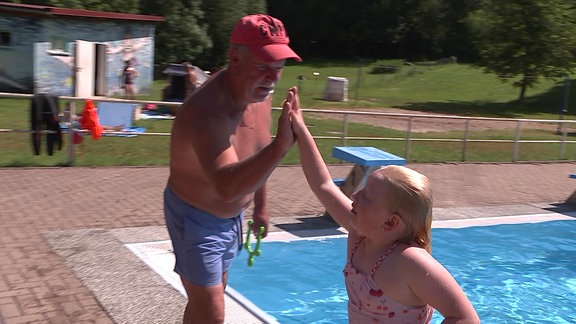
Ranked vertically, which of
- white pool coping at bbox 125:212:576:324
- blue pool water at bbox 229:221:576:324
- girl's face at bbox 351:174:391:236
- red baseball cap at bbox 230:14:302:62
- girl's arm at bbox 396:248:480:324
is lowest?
blue pool water at bbox 229:221:576:324

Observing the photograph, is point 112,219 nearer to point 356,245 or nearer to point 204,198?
point 204,198

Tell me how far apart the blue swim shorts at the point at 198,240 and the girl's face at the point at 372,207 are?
912 mm

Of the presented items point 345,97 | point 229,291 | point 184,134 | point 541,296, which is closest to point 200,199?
point 184,134

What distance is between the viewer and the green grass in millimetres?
11109

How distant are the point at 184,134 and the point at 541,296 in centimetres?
514

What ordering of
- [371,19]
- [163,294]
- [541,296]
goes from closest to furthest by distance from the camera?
[163,294] → [541,296] → [371,19]

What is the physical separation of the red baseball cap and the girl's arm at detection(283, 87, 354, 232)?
17 cm

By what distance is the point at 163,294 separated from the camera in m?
4.82

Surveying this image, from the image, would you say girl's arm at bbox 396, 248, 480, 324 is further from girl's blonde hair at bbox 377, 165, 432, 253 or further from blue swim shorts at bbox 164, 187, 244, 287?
blue swim shorts at bbox 164, 187, 244, 287

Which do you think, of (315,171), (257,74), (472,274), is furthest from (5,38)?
(315,171)

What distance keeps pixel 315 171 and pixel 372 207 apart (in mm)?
543

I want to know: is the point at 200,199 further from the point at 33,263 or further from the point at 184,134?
the point at 33,263

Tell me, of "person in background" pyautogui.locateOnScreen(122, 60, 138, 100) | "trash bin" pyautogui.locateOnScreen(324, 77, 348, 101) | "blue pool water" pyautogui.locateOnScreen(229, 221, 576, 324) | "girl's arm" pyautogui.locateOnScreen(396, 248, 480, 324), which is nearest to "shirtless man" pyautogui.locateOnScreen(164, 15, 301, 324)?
"girl's arm" pyautogui.locateOnScreen(396, 248, 480, 324)

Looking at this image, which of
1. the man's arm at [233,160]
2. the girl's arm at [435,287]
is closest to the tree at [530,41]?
the man's arm at [233,160]
